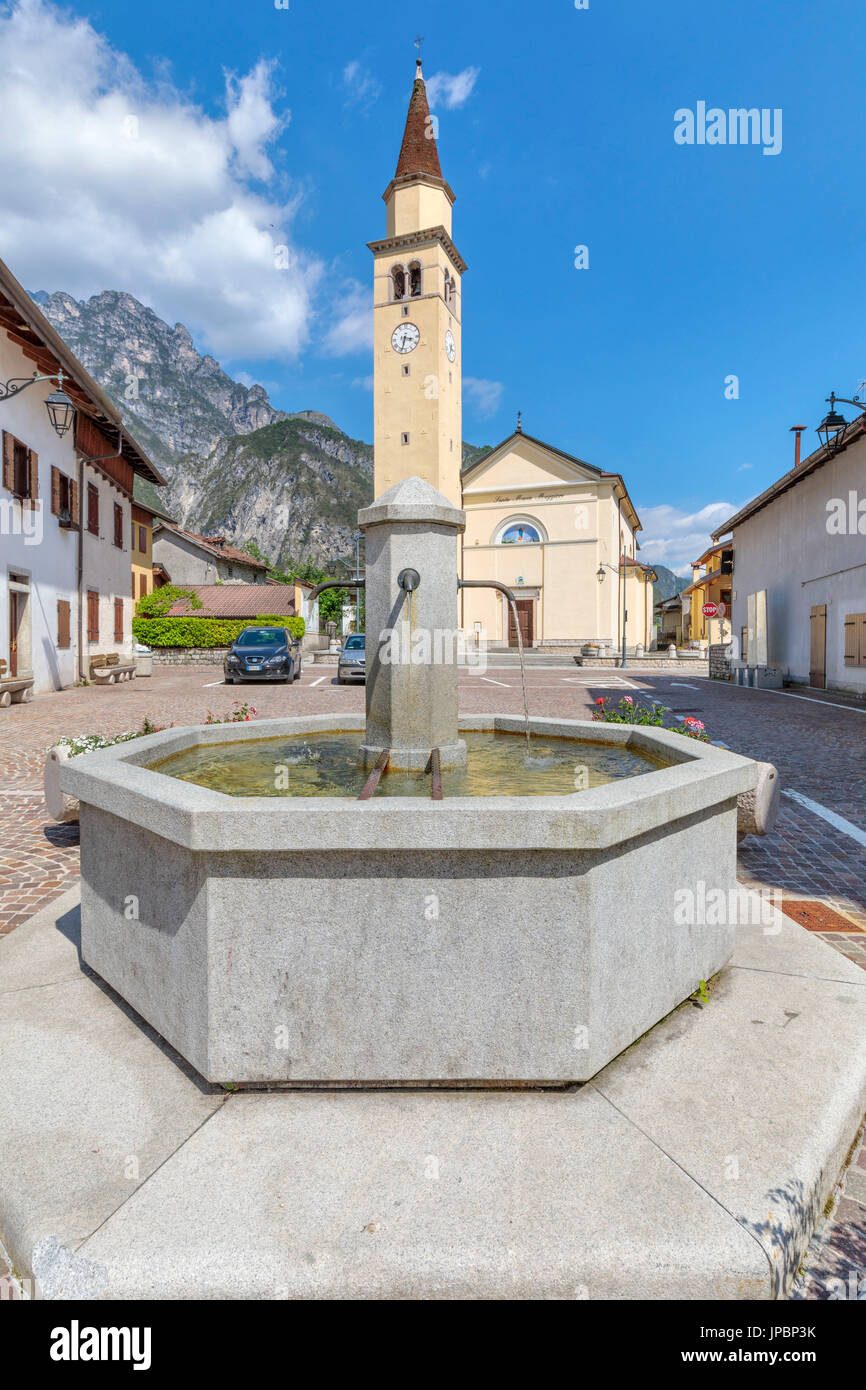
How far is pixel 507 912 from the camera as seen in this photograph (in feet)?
8.20

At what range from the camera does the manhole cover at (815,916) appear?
4.38 metres

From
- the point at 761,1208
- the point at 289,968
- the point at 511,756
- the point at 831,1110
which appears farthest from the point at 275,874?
A: the point at 511,756

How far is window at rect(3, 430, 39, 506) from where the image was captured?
1636 centimetres

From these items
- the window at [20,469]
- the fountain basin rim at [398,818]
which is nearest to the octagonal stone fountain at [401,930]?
the fountain basin rim at [398,818]

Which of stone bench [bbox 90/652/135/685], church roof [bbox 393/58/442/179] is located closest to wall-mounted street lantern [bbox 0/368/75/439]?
stone bench [bbox 90/652/135/685]

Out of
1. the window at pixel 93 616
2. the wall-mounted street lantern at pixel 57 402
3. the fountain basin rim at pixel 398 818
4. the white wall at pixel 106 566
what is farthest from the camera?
the window at pixel 93 616

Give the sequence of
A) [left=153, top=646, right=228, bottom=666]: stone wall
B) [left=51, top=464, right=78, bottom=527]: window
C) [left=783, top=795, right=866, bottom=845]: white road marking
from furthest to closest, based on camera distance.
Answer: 1. [left=153, top=646, right=228, bottom=666]: stone wall
2. [left=51, top=464, right=78, bottom=527]: window
3. [left=783, top=795, right=866, bottom=845]: white road marking

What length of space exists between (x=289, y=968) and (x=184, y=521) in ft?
500

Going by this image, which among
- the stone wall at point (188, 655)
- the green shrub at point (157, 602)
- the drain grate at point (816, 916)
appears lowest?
the drain grate at point (816, 916)

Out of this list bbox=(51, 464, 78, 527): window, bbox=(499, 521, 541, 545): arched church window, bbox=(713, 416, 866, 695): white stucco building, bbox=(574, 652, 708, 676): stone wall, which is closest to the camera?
bbox=(713, 416, 866, 695): white stucco building

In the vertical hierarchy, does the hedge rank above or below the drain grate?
above

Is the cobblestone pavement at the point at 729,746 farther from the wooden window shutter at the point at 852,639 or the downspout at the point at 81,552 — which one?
the downspout at the point at 81,552

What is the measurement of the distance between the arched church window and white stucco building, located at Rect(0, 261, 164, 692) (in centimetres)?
2388

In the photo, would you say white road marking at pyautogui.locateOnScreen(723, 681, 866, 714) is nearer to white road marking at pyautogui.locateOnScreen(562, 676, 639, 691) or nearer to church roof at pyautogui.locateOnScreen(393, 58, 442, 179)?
white road marking at pyautogui.locateOnScreen(562, 676, 639, 691)
